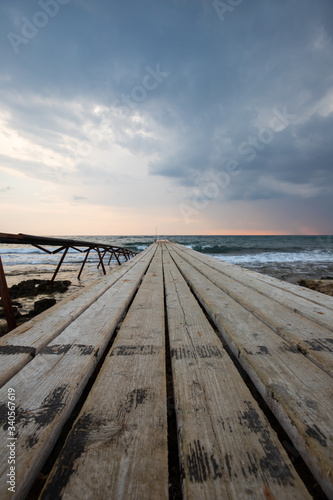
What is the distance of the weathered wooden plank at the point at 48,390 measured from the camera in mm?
603

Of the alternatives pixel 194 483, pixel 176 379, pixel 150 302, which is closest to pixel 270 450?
pixel 194 483

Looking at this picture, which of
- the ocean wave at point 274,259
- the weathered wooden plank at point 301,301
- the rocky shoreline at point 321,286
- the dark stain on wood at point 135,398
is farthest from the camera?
the ocean wave at point 274,259

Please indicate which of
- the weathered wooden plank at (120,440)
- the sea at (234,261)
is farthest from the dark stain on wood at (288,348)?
the sea at (234,261)

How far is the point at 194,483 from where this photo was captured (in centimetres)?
55

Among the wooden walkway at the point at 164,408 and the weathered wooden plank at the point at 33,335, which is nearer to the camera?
the wooden walkway at the point at 164,408

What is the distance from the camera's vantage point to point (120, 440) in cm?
66

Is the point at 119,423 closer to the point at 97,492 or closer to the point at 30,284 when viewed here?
the point at 97,492

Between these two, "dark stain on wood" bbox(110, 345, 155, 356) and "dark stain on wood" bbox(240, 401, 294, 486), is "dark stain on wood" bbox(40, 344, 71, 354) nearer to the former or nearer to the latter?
"dark stain on wood" bbox(110, 345, 155, 356)

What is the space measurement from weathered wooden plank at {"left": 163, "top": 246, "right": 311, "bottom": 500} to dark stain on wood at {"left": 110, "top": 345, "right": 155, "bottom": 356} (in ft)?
0.52

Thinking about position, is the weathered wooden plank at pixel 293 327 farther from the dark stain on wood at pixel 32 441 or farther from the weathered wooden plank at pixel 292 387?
the dark stain on wood at pixel 32 441

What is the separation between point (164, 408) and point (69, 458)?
0.34m

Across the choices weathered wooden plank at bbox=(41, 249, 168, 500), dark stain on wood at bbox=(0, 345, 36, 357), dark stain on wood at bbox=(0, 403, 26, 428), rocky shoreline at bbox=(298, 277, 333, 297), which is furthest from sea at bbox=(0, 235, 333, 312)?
weathered wooden plank at bbox=(41, 249, 168, 500)

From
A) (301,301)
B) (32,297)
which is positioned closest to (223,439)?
(301,301)

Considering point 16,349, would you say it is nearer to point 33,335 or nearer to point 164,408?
point 33,335
